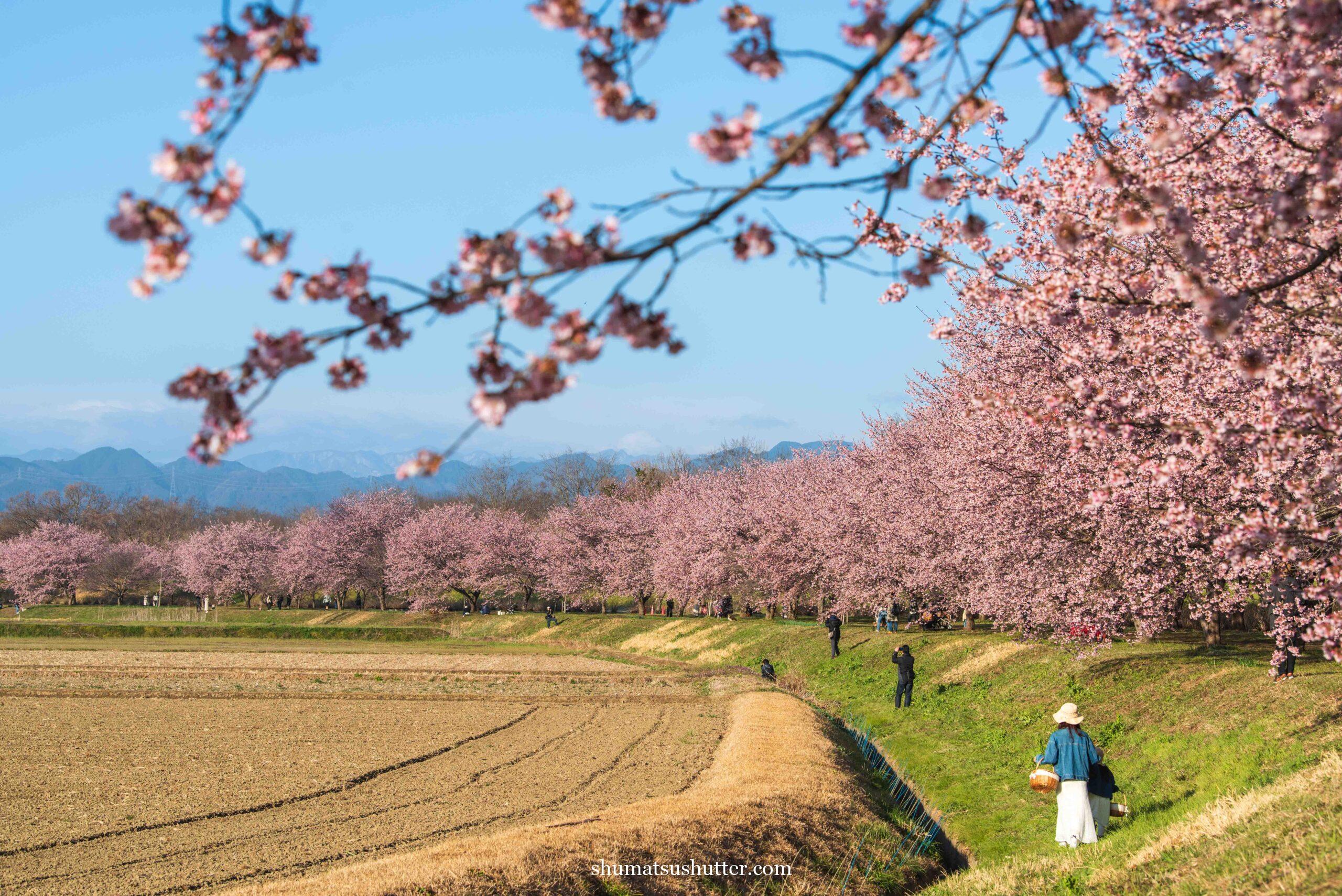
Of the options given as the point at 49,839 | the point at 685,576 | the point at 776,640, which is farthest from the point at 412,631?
the point at 49,839

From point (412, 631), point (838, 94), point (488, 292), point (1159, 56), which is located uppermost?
point (1159, 56)

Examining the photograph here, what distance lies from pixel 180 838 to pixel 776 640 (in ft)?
113

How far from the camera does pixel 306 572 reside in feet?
321

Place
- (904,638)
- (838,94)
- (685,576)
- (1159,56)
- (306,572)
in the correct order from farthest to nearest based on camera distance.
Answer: (306,572) → (685,576) → (904,638) → (1159,56) → (838,94)

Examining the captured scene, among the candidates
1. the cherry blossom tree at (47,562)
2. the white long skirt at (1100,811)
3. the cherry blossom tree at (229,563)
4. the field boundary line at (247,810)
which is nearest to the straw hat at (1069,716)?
the white long skirt at (1100,811)

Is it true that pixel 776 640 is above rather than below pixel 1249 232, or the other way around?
below

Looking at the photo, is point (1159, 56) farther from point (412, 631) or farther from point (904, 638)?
point (412, 631)

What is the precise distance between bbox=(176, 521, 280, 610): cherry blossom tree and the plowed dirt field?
6445 cm

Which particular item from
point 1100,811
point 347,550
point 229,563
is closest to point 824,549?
point 1100,811

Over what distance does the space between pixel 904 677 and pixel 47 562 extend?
348ft

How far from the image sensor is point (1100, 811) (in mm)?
13969

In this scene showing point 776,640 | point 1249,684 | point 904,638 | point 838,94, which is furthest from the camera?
point 776,640

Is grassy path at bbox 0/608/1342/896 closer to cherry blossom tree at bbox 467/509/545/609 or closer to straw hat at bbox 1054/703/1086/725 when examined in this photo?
straw hat at bbox 1054/703/1086/725

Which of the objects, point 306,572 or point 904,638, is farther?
point 306,572
